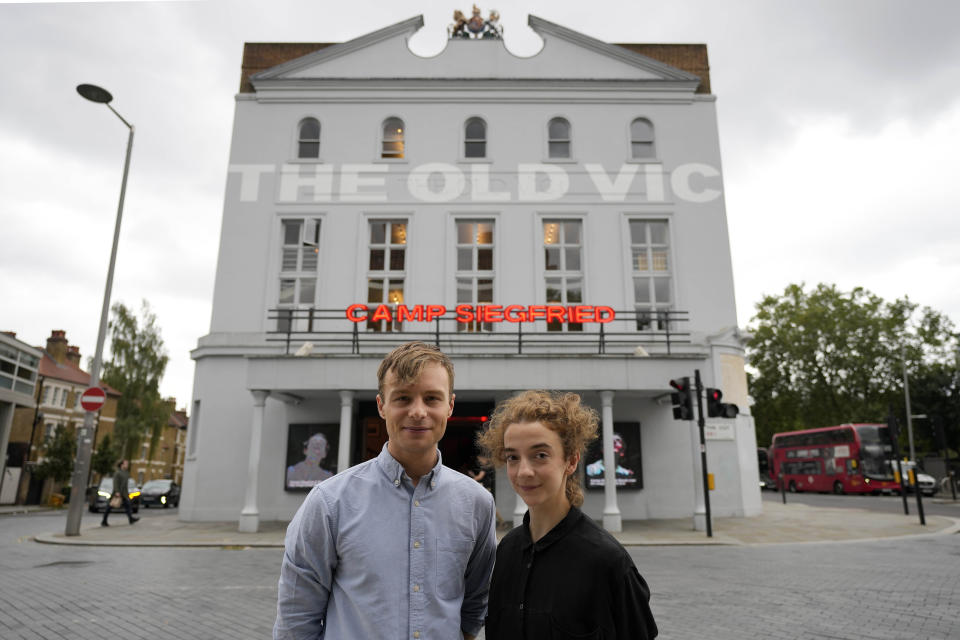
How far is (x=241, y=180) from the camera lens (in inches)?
869

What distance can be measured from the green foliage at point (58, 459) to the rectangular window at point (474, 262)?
24.9 meters

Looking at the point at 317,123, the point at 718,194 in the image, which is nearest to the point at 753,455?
the point at 718,194

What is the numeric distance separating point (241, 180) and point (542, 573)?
73.7ft

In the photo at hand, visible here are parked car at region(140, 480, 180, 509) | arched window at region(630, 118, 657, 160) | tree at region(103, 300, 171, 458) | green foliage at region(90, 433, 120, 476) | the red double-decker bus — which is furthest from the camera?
tree at region(103, 300, 171, 458)

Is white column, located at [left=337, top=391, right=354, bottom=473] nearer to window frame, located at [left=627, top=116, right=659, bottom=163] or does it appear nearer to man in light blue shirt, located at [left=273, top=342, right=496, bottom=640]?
window frame, located at [left=627, top=116, right=659, bottom=163]

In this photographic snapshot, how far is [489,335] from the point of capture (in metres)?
20.1

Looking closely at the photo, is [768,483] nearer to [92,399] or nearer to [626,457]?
[626,457]

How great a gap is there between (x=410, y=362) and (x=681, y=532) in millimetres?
15092

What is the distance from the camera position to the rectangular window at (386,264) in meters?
21.1

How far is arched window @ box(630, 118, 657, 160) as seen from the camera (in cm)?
2272

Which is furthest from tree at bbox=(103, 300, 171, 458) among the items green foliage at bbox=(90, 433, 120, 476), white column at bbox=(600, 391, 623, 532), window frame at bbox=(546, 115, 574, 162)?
white column at bbox=(600, 391, 623, 532)

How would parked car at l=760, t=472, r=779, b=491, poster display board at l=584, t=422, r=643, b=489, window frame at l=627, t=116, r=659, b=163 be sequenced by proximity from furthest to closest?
parked car at l=760, t=472, r=779, b=491, window frame at l=627, t=116, r=659, b=163, poster display board at l=584, t=422, r=643, b=489

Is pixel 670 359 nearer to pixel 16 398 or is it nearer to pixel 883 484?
pixel 883 484

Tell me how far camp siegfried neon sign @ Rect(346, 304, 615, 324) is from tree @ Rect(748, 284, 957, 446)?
33789 mm
